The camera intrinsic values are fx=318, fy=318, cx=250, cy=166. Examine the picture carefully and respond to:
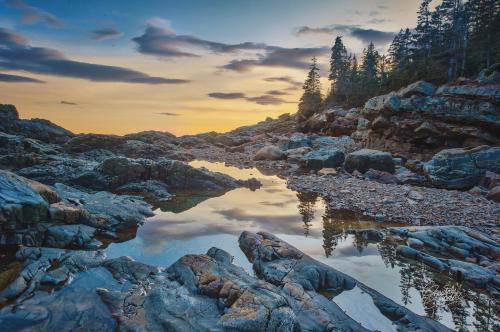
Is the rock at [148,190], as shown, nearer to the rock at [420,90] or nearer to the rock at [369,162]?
the rock at [369,162]

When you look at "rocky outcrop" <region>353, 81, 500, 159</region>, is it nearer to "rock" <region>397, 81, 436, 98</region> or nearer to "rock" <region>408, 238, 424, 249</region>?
"rock" <region>397, 81, 436, 98</region>

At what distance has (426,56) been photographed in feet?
189

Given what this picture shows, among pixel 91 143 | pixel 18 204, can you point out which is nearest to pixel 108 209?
pixel 18 204

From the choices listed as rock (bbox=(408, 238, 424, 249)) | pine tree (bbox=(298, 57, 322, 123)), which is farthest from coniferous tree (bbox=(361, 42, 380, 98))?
rock (bbox=(408, 238, 424, 249))

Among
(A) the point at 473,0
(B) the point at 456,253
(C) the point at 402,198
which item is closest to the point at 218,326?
(B) the point at 456,253

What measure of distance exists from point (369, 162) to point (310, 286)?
20.6 metres

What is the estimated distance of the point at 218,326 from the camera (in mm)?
5793

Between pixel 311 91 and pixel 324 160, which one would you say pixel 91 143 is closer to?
pixel 324 160

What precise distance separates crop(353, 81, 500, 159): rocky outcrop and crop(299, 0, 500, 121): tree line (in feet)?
23.7

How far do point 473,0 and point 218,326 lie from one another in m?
71.9

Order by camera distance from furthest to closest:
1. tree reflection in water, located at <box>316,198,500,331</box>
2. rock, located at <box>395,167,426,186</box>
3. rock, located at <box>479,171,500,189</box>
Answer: rock, located at <box>395,167,426,186</box> → rock, located at <box>479,171,500,189</box> → tree reflection in water, located at <box>316,198,500,331</box>

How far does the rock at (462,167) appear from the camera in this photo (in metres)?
20.8

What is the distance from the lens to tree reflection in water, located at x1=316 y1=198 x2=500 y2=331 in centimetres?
739

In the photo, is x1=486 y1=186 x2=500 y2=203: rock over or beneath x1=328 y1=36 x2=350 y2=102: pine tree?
beneath
